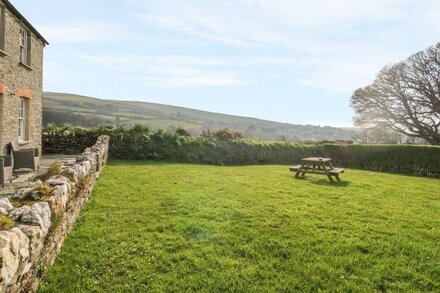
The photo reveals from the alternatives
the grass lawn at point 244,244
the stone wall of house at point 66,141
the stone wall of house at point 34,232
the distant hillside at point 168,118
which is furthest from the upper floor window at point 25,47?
the distant hillside at point 168,118

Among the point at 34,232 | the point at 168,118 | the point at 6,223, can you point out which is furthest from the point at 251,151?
the point at 168,118

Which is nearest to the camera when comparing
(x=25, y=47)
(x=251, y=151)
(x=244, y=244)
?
(x=244, y=244)

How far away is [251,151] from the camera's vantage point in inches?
835

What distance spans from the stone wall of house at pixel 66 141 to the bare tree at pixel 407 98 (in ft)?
93.8

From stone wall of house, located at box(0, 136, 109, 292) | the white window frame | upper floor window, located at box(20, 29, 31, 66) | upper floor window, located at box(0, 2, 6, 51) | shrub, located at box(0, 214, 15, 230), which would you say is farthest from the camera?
the white window frame

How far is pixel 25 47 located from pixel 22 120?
321 centimetres

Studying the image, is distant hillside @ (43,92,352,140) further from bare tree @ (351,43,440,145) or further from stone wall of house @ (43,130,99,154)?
stone wall of house @ (43,130,99,154)

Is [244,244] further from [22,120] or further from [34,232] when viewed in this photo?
[22,120]

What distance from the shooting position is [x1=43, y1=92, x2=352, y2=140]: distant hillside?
55.9 metres

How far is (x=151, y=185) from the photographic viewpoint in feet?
32.3

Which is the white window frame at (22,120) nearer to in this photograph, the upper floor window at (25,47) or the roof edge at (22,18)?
the upper floor window at (25,47)

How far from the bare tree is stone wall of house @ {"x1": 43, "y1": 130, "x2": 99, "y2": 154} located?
28.6m

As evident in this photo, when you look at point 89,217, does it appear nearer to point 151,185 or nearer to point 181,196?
point 181,196

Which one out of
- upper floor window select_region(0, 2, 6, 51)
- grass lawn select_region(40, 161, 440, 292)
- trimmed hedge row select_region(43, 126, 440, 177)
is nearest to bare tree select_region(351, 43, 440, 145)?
trimmed hedge row select_region(43, 126, 440, 177)
